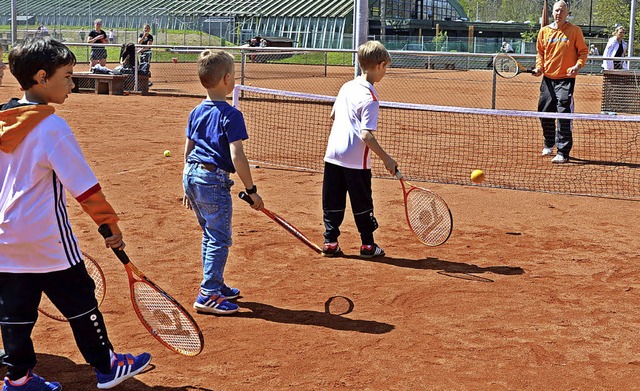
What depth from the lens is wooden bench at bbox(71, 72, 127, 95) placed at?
21.6 meters

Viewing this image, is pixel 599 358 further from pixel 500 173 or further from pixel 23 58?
pixel 500 173

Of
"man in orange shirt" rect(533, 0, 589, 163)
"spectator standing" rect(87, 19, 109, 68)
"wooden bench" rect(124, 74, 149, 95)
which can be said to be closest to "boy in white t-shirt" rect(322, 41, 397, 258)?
"man in orange shirt" rect(533, 0, 589, 163)

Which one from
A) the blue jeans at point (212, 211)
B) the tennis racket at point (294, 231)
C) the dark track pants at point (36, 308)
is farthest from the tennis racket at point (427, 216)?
the dark track pants at point (36, 308)

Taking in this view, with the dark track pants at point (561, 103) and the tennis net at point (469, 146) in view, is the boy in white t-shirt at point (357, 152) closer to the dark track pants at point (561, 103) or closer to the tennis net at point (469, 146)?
the tennis net at point (469, 146)

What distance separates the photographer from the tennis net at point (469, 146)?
33.7 ft

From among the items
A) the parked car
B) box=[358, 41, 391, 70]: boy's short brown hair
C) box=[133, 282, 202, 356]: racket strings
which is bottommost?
box=[133, 282, 202, 356]: racket strings

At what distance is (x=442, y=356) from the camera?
4.68 meters

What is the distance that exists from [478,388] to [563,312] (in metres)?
1.45

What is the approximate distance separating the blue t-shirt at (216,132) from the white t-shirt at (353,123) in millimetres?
1415

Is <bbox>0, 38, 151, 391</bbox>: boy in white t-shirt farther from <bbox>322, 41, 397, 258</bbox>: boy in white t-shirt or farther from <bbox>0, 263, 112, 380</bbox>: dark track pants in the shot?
<bbox>322, 41, 397, 258</bbox>: boy in white t-shirt

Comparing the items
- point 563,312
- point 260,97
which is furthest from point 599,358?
point 260,97

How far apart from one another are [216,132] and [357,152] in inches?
65.7

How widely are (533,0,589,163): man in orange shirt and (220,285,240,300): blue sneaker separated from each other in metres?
7.14

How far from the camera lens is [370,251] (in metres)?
6.77
